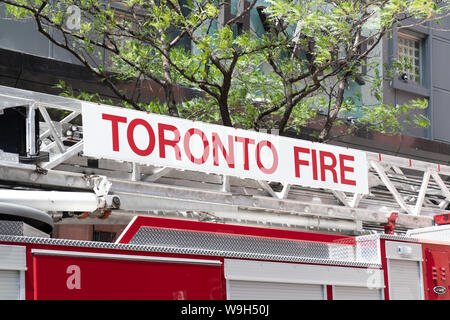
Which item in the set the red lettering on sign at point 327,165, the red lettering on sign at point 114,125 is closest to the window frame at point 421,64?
the red lettering on sign at point 327,165

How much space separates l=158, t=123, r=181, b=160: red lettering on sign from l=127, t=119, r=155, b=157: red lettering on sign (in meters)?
0.08

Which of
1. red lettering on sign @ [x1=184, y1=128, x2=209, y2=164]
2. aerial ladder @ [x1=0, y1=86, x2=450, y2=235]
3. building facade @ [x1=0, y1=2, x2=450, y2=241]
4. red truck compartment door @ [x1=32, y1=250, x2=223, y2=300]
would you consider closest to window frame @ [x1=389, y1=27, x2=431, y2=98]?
building facade @ [x1=0, y1=2, x2=450, y2=241]

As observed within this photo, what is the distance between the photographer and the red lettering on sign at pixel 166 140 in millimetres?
6910

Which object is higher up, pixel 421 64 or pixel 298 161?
pixel 421 64

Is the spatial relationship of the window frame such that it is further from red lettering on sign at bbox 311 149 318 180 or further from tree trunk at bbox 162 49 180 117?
→ red lettering on sign at bbox 311 149 318 180

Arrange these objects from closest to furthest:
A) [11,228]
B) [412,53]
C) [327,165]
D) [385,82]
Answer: [11,228], [327,165], [385,82], [412,53]

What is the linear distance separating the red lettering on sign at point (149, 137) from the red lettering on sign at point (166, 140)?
8 centimetres

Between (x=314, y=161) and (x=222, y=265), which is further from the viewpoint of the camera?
(x=314, y=161)

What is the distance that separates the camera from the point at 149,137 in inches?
269

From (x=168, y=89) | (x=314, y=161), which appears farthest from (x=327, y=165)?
(x=168, y=89)

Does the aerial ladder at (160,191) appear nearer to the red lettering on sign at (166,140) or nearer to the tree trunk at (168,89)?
the red lettering on sign at (166,140)

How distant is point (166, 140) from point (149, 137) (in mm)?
182

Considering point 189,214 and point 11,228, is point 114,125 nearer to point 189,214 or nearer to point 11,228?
point 189,214
